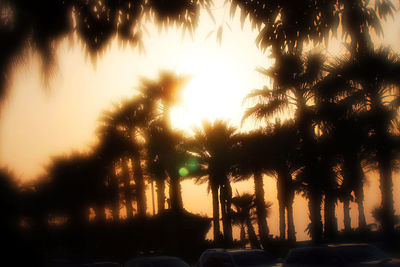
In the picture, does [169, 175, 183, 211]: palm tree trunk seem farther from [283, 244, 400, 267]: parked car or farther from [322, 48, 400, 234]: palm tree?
[283, 244, 400, 267]: parked car

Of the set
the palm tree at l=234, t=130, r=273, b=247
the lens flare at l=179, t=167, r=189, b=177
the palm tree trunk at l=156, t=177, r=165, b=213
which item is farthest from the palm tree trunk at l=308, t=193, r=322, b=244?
the palm tree trunk at l=156, t=177, r=165, b=213

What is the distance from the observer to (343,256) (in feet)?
40.1

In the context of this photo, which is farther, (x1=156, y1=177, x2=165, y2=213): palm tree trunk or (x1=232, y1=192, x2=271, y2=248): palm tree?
(x1=156, y1=177, x2=165, y2=213): palm tree trunk

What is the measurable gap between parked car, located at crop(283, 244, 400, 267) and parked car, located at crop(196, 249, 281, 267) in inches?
63.2

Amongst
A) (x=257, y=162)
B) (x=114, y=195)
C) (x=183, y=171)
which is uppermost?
(x=257, y=162)

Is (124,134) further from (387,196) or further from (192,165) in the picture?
(387,196)

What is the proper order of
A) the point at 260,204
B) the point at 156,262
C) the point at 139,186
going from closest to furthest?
1. the point at 156,262
2. the point at 260,204
3. the point at 139,186

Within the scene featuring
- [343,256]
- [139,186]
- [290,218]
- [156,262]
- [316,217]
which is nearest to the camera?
[343,256]

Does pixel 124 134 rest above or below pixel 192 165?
above

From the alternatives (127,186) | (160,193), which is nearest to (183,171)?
(160,193)

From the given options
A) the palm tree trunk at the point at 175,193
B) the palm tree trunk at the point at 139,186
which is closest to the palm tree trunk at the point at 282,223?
the palm tree trunk at the point at 175,193

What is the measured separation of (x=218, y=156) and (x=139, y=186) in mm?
10157

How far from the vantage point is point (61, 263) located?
2072cm

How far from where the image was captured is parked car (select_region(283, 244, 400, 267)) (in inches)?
465
